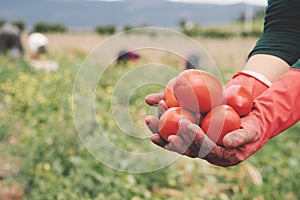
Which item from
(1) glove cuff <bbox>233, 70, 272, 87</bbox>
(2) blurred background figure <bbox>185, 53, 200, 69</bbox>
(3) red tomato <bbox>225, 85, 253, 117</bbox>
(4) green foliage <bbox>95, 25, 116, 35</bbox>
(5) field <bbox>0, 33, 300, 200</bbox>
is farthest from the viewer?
(4) green foliage <bbox>95, 25, 116, 35</bbox>

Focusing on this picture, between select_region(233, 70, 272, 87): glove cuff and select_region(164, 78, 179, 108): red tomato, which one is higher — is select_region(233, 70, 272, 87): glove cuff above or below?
below

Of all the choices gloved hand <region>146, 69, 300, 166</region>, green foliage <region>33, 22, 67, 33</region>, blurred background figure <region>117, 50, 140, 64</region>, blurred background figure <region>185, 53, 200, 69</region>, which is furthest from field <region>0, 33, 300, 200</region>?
green foliage <region>33, 22, 67, 33</region>

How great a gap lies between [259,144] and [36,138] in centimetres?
259

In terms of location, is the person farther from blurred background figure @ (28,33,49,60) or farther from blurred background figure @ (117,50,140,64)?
blurred background figure @ (28,33,49,60)

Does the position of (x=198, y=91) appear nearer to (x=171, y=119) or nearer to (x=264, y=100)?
(x=171, y=119)

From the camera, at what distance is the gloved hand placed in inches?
45.8

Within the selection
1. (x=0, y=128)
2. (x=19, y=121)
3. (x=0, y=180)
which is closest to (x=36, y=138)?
(x=0, y=180)

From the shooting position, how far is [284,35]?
1.60 m

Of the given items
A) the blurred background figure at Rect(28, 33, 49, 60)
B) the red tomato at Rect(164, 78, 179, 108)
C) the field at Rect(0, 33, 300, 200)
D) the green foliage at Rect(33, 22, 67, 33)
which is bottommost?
the green foliage at Rect(33, 22, 67, 33)

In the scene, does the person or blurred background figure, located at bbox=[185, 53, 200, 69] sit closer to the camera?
the person

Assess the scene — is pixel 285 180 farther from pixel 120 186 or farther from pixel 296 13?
pixel 296 13

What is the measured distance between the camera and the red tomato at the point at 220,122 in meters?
1.19

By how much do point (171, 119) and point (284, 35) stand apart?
596 mm

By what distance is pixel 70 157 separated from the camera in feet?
10.9
